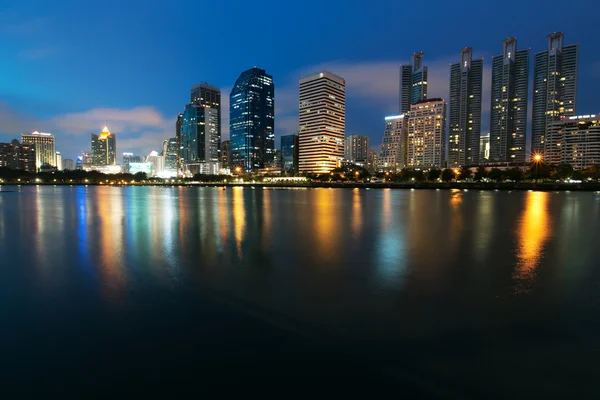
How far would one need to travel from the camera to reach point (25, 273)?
1166 centimetres

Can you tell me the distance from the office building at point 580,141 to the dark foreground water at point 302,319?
17932 cm

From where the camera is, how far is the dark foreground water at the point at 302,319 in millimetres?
5395

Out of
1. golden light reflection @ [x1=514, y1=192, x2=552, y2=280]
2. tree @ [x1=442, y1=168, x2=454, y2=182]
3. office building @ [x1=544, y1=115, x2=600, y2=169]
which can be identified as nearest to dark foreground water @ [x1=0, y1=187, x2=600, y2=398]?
golden light reflection @ [x1=514, y1=192, x2=552, y2=280]

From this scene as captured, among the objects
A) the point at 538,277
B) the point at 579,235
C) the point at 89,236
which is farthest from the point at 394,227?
the point at 89,236

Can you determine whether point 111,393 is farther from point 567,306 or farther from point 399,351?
point 567,306

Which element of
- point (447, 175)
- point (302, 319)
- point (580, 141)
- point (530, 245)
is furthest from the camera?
point (580, 141)

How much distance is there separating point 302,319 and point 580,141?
198973 millimetres

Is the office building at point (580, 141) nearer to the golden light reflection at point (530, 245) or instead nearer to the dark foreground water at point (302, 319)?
the golden light reflection at point (530, 245)

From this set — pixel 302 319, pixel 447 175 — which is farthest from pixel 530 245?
pixel 447 175

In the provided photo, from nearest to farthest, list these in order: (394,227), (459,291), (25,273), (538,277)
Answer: (459,291) < (538,277) < (25,273) < (394,227)

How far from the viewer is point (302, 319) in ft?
24.6

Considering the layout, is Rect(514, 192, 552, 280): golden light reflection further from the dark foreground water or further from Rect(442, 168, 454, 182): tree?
Rect(442, 168, 454, 182): tree

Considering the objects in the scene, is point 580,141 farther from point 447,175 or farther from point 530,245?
point 530,245

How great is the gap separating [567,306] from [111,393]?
10.1 m
